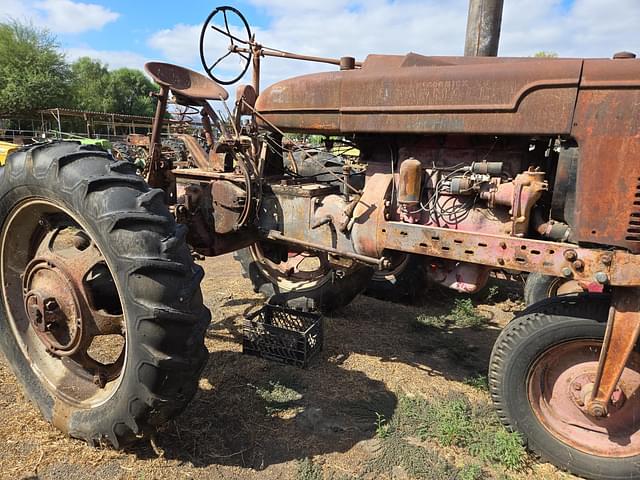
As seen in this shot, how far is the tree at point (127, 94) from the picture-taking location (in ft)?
151

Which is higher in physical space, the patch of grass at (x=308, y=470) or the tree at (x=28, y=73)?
the tree at (x=28, y=73)

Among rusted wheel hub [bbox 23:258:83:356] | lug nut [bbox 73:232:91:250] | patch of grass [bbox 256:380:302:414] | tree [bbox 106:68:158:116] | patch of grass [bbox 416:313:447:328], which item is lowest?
patch of grass [bbox 416:313:447:328]

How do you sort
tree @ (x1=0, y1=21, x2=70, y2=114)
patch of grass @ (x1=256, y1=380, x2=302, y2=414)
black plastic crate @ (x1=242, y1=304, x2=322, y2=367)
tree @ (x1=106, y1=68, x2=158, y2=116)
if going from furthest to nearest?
tree @ (x1=106, y1=68, x2=158, y2=116)
tree @ (x1=0, y1=21, x2=70, y2=114)
black plastic crate @ (x1=242, y1=304, x2=322, y2=367)
patch of grass @ (x1=256, y1=380, x2=302, y2=414)

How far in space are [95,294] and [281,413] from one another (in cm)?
113

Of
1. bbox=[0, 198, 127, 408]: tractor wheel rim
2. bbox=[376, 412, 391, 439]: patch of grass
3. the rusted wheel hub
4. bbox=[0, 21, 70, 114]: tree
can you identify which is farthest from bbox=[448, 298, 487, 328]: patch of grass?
bbox=[0, 21, 70, 114]: tree

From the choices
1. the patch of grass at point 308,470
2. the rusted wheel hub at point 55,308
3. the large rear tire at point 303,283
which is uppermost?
the rusted wheel hub at point 55,308

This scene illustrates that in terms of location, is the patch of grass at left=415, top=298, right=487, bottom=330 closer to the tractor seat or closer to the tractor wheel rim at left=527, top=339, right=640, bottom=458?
the tractor wheel rim at left=527, top=339, right=640, bottom=458

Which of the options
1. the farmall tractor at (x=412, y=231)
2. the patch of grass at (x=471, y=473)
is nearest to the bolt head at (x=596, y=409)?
the farmall tractor at (x=412, y=231)

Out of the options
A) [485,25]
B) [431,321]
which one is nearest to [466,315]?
[431,321]

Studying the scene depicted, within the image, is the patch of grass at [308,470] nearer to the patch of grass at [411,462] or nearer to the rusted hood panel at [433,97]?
the patch of grass at [411,462]

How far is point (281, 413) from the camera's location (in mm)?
2572

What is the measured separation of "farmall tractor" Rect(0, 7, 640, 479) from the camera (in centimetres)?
193

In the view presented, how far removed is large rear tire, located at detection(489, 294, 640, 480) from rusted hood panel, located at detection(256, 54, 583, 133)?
84 centimetres

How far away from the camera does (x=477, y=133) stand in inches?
89.0
